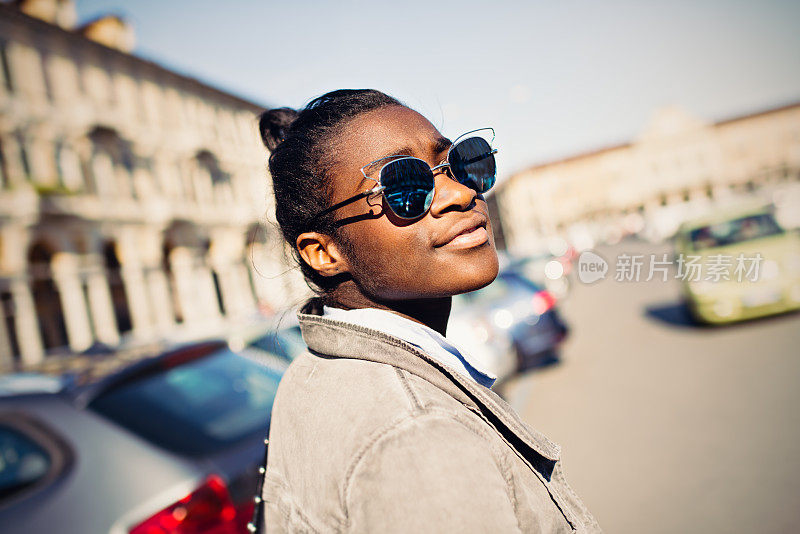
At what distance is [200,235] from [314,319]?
26085mm

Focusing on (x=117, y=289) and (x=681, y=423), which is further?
(x=117, y=289)

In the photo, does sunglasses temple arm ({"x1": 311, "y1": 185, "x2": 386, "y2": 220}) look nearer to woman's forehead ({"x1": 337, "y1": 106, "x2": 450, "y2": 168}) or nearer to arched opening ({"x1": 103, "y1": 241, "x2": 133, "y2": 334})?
woman's forehead ({"x1": 337, "y1": 106, "x2": 450, "y2": 168})

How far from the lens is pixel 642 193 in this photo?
261 feet

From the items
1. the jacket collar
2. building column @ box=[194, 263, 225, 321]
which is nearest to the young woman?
the jacket collar

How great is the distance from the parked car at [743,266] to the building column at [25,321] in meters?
19.5

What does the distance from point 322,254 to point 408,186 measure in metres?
0.30

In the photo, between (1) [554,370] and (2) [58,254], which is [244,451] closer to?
(1) [554,370]

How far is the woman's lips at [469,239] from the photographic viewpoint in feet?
4.04

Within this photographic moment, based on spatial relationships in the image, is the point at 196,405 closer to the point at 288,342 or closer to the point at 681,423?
the point at 288,342

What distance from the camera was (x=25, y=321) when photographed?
16.9m

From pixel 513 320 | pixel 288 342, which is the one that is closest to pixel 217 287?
pixel 513 320

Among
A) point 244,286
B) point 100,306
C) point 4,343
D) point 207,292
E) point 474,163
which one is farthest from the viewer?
point 244,286

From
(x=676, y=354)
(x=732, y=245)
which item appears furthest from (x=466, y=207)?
(x=732, y=245)

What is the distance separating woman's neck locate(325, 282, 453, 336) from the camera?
4.14 feet
